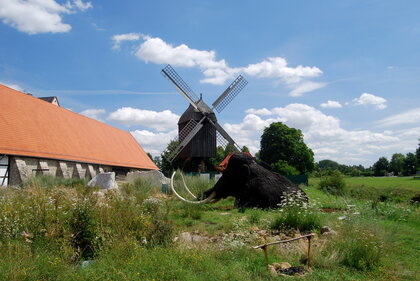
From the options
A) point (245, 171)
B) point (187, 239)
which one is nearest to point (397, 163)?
point (245, 171)

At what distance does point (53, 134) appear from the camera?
78.1ft

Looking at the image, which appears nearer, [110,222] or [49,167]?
[110,222]

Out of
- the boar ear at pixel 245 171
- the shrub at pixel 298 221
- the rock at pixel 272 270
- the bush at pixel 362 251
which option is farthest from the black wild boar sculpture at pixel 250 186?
the rock at pixel 272 270

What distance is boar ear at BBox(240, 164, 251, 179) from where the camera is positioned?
11513 millimetres

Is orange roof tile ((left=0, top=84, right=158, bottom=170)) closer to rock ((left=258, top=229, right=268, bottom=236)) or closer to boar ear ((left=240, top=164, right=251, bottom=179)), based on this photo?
boar ear ((left=240, top=164, right=251, bottom=179))

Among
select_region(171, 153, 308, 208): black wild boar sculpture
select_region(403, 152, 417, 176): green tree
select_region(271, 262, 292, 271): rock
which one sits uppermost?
select_region(403, 152, 417, 176): green tree

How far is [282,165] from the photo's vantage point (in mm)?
36312

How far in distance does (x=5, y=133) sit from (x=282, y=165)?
84.8 ft

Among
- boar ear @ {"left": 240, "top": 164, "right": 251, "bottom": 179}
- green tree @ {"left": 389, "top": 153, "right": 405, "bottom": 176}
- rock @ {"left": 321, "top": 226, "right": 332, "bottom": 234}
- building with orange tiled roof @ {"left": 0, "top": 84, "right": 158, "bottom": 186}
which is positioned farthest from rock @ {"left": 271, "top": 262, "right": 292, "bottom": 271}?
green tree @ {"left": 389, "top": 153, "right": 405, "bottom": 176}

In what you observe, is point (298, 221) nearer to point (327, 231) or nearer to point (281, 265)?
point (327, 231)

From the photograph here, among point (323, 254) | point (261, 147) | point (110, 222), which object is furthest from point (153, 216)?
point (261, 147)

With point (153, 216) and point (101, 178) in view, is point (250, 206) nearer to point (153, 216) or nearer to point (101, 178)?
point (153, 216)

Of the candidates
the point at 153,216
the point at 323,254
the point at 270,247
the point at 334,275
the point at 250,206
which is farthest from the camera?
the point at 250,206

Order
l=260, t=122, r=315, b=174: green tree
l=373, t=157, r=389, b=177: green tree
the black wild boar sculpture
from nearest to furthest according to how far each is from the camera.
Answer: the black wild boar sculpture → l=260, t=122, r=315, b=174: green tree → l=373, t=157, r=389, b=177: green tree
